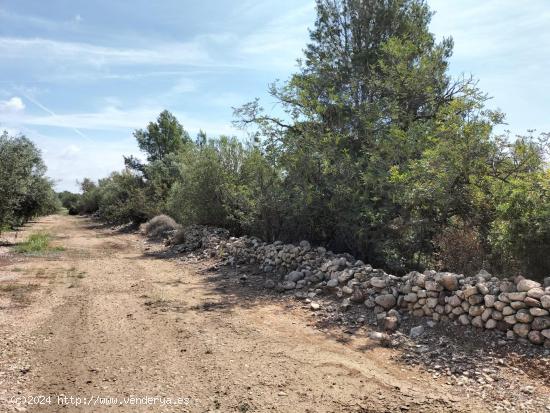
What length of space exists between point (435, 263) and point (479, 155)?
218cm

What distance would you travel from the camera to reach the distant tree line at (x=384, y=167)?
712cm

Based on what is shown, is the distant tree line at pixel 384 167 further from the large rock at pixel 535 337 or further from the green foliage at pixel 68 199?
the green foliage at pixel 68 199

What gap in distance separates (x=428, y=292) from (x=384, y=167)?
130 inches

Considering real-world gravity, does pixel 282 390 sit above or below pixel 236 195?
below

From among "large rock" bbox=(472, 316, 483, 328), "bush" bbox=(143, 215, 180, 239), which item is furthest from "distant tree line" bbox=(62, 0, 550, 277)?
"bush" bbox=(143, 215, 180, 239)

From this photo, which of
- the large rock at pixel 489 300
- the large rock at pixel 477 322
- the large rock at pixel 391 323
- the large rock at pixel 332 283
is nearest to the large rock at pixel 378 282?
the large rock at pixel 391 323

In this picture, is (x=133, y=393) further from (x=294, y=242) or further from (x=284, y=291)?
(x=294, y=242)

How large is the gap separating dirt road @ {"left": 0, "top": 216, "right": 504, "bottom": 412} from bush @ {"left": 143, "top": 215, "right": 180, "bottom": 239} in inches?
462

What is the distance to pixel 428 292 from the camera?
245 inches

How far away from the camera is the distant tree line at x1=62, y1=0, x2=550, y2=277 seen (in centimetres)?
712

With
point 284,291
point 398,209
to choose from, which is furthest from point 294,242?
point 398,209

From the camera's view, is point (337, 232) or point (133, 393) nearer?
point (133, 393)

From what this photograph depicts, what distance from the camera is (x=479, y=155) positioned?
761cm

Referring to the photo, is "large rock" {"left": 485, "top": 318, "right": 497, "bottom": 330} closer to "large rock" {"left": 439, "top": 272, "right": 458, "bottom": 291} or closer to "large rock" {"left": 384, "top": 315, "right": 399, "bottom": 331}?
"large rock" {"left": 439, "top": 272, "right": 458, "bottom": 291}
